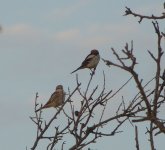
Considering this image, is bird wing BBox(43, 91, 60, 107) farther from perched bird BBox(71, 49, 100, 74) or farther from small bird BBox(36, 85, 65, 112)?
perched bird BBox(71, 49, 100, 74)

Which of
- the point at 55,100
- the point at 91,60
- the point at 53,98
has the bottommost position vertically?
the point at 55,100

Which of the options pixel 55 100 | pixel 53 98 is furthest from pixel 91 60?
pixel 55 100

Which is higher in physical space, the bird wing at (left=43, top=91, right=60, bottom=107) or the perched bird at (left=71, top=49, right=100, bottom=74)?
the perched bird at (left=71, top=49, right=100, bottom=74)

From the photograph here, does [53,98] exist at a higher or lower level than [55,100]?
higher

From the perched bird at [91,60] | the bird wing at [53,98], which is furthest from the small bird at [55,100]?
the perched bird at [91,60]

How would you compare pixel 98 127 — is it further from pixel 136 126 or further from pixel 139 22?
pixel 136 126

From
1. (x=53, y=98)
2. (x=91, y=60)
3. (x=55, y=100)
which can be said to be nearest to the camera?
(x=55, y=100)

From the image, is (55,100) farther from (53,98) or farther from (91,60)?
(91,60)

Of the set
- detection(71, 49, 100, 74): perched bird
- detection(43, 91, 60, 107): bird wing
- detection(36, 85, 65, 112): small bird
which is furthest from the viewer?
detection(71, 49, 100, 74): perched bird

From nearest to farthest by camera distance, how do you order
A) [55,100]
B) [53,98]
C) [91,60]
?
[55,100] < [53,98] < [91,60]

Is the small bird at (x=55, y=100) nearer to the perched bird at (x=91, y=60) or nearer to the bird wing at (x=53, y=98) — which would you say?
the bird wing at (x=53, y=98)

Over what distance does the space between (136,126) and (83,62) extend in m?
14.1

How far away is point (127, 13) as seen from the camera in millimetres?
4547

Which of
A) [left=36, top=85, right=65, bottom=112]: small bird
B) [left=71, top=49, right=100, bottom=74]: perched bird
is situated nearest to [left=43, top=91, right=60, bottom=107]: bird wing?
[left=36, top=85, right=65, bottom=112]: small bird
